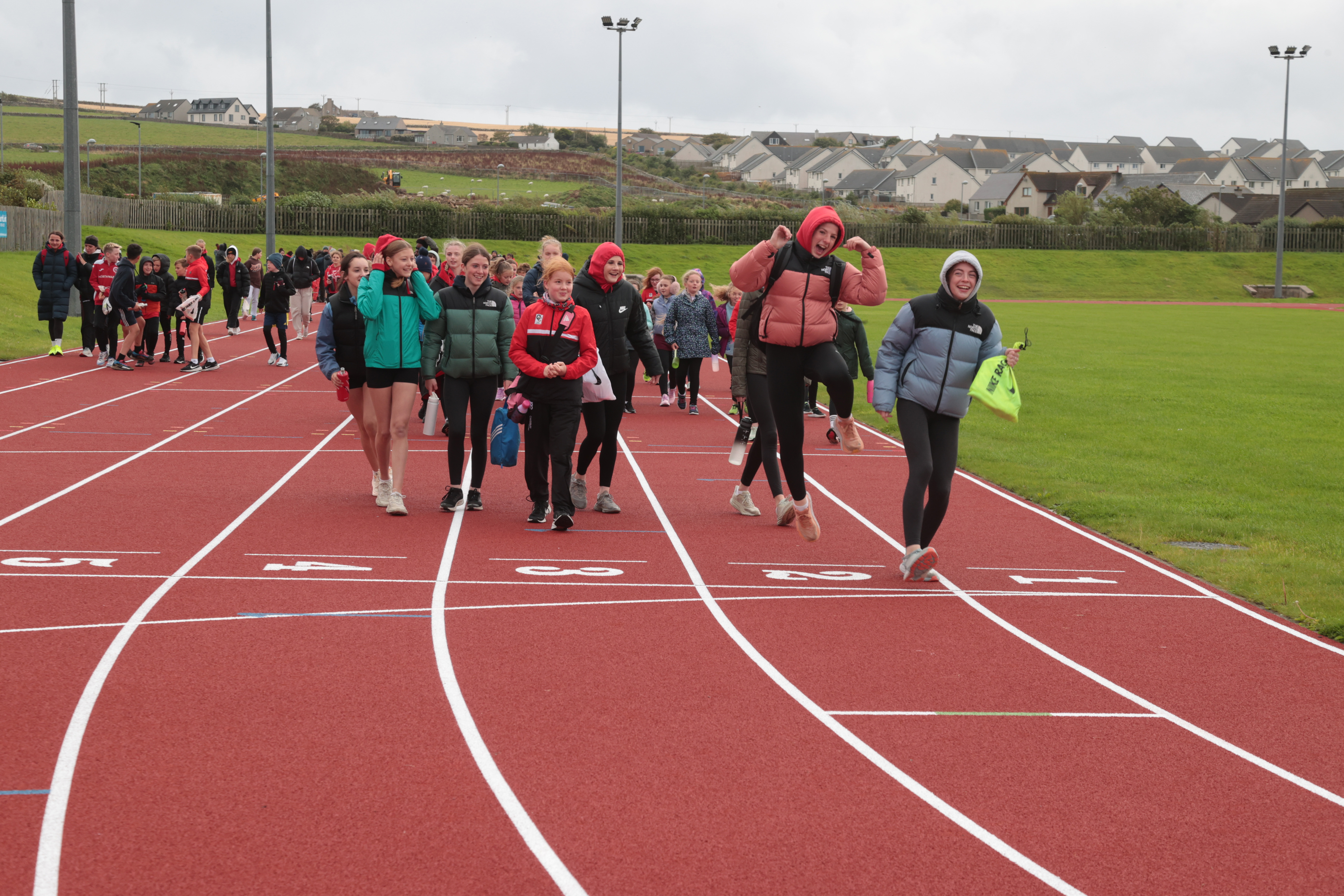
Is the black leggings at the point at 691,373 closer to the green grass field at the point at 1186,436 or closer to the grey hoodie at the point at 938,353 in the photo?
the green grass field at the point at 1186,436

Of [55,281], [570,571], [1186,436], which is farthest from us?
[55,281]

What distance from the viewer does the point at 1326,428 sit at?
57.9 ft

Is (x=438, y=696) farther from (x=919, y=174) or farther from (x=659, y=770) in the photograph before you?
(x=919, y=174)

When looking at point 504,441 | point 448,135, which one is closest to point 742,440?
point 504,441

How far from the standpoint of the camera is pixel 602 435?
35.0 ft

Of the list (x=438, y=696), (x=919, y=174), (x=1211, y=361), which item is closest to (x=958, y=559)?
(x=438, y=696)

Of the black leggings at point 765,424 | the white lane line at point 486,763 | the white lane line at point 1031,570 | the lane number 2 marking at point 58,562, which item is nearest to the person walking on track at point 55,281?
the lane number 2 marking at point 58,562

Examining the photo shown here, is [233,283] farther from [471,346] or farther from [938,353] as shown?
[938,353]

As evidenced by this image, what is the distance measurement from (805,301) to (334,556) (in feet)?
11.7

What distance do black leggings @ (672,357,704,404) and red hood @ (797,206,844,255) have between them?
10.0m

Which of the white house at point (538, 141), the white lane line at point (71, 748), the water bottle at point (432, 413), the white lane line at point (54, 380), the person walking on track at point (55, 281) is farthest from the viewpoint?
the white house at point (538, 141)

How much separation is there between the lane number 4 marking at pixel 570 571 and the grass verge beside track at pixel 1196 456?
353 centimetres

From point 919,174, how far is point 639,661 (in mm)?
144017

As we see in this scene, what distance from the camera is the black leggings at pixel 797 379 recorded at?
8.62m
